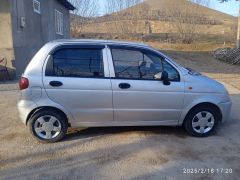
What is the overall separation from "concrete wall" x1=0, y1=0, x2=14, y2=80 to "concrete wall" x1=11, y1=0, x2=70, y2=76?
0.76 feet

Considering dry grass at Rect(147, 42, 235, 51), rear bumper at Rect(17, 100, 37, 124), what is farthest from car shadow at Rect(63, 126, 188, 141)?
dry grass at Rect(147, 42, 235, 51)

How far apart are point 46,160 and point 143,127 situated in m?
2.15

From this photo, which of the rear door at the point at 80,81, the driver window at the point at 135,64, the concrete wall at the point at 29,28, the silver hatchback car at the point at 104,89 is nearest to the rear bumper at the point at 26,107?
the silver hatchback car at the point at 104,89

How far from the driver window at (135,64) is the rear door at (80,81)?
0.21 meters

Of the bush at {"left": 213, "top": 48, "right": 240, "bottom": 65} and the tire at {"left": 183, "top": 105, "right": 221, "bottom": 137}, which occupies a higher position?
the bush at {"left": 213, "top": 48, "right": 240, "bottom": 65}

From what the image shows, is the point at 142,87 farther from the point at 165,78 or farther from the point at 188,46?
the point at 188,46

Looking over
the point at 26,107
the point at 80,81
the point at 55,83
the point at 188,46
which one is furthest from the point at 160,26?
the point at 26,107

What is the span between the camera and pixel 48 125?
529 centimetres

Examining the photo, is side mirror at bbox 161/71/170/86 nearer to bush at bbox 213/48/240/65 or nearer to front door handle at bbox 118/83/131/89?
front door handle at bbox 118/83/131/89

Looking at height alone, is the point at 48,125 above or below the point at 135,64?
below

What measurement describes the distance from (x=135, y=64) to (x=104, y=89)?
0.69m

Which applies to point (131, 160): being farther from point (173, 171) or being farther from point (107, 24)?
point (107, 24)

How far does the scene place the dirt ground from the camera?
14.0ft

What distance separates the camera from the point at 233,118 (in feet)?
22.8
